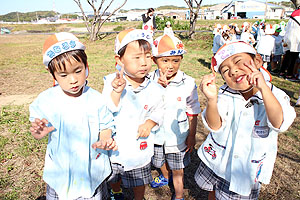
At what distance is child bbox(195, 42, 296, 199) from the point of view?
57.8 inches

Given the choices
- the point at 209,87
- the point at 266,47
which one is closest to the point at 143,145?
the point at 209,87

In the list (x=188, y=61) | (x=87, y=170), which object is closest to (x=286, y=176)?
(x=87, y=170)

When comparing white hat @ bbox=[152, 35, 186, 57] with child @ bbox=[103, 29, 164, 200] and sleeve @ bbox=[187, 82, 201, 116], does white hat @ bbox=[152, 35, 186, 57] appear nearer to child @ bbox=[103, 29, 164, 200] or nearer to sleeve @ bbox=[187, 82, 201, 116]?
child @ bbox=[103, 29, 164, 200]

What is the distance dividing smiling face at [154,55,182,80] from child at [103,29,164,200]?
0.72 ft

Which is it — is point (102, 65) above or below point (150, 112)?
below

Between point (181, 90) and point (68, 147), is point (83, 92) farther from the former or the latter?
point (181, 90)

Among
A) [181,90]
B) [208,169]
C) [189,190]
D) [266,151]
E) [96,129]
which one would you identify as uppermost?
[181,90]

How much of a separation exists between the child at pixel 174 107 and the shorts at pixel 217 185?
0.37 metres

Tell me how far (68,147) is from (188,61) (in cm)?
879

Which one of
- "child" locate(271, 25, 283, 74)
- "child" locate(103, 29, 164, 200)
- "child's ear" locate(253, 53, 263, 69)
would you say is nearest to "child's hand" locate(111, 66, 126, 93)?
"child" locate(103, 29, 164, 200)

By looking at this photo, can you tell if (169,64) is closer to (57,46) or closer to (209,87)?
(209,87)

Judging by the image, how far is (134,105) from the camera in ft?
6.14

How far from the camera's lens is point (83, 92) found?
5.48 feet

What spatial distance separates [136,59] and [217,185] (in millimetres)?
1220
